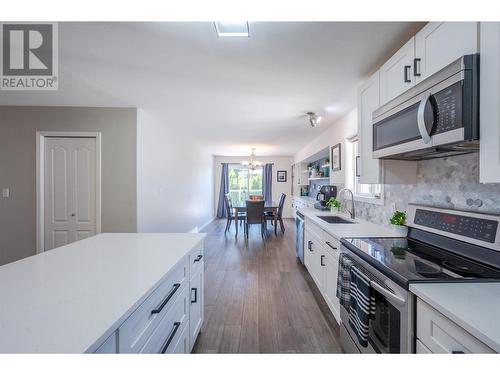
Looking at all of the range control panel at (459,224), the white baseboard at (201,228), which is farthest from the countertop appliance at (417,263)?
the white baseboard at (201,228)

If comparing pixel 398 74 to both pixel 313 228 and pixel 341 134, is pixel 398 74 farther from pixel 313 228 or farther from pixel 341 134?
pixel 341 134

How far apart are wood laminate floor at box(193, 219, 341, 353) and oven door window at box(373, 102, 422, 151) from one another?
1.63 m

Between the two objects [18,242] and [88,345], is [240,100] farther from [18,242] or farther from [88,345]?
[18,242]

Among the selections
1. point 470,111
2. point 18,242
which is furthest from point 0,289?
point 18,242

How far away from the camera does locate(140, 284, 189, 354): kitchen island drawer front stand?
1021 mm

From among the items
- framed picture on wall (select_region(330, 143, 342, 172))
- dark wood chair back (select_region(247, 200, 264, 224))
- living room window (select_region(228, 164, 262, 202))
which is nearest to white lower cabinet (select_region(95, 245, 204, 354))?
framed picture on wall (select_region(330, 143, 342, 172))

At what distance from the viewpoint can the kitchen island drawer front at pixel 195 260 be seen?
1.60 m

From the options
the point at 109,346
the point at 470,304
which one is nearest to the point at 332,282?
the point at 470,304

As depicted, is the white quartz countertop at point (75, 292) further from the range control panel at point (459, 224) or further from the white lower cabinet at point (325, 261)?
the range control panel at point (459, 224)

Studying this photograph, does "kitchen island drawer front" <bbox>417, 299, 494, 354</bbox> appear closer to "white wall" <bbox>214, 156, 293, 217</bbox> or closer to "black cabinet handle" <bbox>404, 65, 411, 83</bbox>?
"black cabinet handle" <bbox>404, 65, 411, 83</bbox>

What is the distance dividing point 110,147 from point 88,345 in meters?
3.08

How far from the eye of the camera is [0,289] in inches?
35.9

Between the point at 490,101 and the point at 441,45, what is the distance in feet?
1.54
